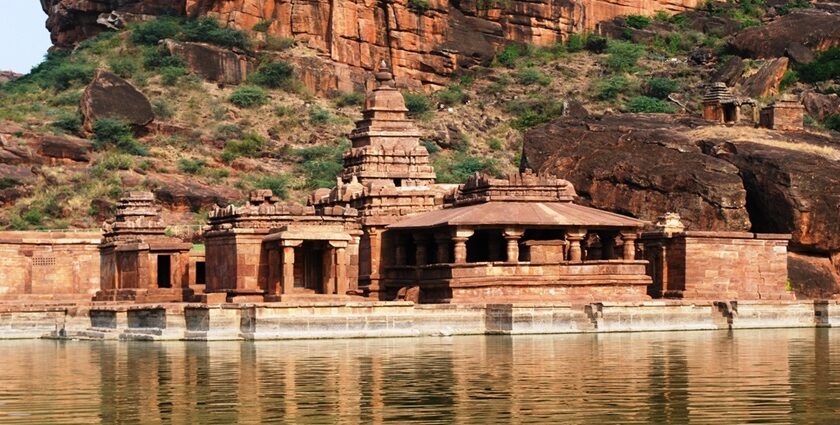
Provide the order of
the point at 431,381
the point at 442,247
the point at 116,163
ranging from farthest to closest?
the point at 116,163 → the point at 442,247 → the point at 431,381

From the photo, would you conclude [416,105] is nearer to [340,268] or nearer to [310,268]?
[310,268]

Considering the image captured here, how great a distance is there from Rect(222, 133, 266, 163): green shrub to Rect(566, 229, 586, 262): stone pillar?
41.2 meters

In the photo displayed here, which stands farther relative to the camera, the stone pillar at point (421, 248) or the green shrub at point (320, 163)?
the green shrub at point (320, 163)

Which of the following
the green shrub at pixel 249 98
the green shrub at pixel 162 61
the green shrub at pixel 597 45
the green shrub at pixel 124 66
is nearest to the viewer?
the green shrub at pixel 249 98

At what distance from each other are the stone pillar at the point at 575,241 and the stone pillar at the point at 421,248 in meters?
4.51

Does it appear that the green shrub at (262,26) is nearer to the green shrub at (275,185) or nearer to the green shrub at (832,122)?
the green shrub at (275,185)

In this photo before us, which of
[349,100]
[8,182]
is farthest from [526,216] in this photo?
[349,100]

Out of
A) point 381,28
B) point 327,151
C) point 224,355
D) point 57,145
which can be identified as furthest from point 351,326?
point 381,28

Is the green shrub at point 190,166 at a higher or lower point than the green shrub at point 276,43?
lower

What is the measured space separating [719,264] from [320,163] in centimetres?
3943

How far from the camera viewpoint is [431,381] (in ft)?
112

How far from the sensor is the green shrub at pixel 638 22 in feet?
386

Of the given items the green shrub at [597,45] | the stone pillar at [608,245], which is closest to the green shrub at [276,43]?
the green shrub at [597,45]

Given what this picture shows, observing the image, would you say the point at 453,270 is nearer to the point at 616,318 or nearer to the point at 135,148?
the point at 616,318
